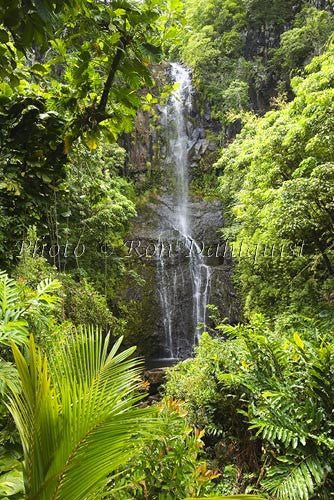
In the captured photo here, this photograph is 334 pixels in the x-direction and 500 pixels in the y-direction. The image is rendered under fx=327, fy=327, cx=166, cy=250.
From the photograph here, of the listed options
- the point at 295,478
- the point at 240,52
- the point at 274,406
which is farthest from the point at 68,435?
the point at 240,52

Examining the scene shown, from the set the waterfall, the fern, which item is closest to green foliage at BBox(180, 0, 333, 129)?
the waterfall

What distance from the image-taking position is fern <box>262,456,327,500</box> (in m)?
2.18

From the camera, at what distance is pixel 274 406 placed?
8.74 ft

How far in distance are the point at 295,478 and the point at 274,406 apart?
0.50 m

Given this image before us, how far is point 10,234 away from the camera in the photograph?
265cm

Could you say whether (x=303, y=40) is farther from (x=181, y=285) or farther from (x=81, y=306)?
(x=81, y=306)

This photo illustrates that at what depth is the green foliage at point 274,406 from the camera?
7.83ft

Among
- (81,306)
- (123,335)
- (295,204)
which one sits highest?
(295,204)

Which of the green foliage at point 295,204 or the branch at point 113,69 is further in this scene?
the green foliage at point 295,204

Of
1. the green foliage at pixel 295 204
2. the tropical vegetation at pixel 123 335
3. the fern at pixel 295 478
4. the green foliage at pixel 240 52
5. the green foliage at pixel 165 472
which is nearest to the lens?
the tropical vegetation at pixel 123 335

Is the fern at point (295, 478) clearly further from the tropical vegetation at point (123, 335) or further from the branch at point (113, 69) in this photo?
the branch at point (113, 69)

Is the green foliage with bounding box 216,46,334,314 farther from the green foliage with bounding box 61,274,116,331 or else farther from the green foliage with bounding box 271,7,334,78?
the green foliage with bounding box 271,7,334,78

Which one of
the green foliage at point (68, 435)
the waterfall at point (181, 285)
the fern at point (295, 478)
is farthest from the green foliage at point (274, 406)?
the waterfall at point (181, 285)

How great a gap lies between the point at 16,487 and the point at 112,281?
879 centimetres
